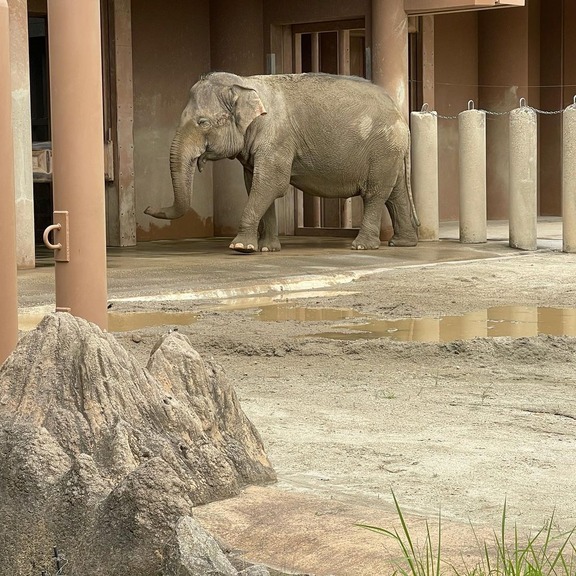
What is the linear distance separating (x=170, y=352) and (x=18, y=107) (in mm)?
7945

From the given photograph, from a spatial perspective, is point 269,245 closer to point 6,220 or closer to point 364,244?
point 364,244

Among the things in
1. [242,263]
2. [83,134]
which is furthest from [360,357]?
[242,263]

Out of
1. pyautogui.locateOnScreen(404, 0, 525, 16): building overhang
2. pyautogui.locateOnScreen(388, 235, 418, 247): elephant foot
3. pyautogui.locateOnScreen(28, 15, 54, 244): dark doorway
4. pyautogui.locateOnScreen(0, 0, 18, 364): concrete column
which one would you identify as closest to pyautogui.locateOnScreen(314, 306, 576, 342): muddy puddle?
pyautogui.locateOnScreen(0, 0, 18, 364): concrete column

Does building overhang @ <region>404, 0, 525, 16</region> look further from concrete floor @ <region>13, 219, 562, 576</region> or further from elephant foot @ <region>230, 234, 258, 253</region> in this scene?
elephant foot @ <region>230, 234, 258, 253</region>

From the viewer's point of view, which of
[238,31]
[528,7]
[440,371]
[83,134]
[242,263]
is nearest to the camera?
[83,134]

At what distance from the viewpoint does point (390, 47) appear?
15.4 m

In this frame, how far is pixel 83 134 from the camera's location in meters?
6.29

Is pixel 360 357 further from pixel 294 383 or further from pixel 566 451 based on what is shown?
pixel 566 451

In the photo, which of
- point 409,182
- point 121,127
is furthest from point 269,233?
point 121,127

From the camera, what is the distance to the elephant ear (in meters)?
13.8

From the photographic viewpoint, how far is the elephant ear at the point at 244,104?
1384cm

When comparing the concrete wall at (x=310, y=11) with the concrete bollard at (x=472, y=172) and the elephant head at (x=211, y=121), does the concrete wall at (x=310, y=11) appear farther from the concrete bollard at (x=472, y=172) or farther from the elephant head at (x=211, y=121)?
the elephant head at (x=211, y=121)

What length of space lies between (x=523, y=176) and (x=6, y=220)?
32.5 ft

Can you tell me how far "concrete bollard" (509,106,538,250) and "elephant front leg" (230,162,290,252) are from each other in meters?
2.52
